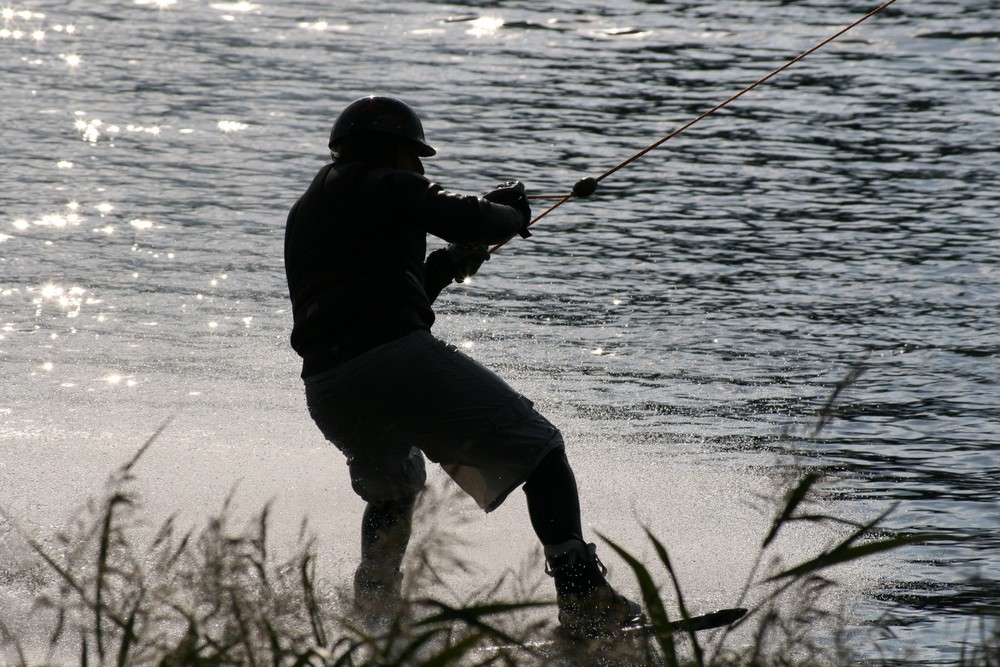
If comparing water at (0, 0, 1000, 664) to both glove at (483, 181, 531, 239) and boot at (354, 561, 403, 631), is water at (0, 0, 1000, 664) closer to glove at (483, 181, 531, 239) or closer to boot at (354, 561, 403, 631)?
boot at (354, 561, 403, 631)

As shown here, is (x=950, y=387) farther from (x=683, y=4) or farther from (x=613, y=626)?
(x=683, y=4)

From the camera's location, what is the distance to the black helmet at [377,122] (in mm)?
5043

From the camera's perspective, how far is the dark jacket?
4840mm

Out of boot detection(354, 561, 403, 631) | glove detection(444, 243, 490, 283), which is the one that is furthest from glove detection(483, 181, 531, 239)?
boot detection(354, 561, 403, 631)

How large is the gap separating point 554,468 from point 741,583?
1.18m

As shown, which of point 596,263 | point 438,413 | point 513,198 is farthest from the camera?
point 596,263

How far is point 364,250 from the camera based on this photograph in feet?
16.2

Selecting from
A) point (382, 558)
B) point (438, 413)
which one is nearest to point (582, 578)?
point (438, 413)

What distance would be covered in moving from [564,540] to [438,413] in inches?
22.9

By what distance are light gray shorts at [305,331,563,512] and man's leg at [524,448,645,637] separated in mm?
73

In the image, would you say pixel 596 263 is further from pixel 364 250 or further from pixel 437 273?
pixel 364 250

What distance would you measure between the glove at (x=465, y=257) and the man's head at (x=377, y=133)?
1.57 ft

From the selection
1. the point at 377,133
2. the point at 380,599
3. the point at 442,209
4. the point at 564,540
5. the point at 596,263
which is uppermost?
the point at 377,133

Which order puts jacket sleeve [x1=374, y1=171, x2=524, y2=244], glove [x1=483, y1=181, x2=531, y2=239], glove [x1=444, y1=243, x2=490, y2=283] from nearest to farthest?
jacket sleeve [x1=374, y1=171, x2=524, y2=244] → glove [x1=483, y1=181, x2=531, y2=239] → glove [x1=444, y1=243, x2=490, y2=283]
